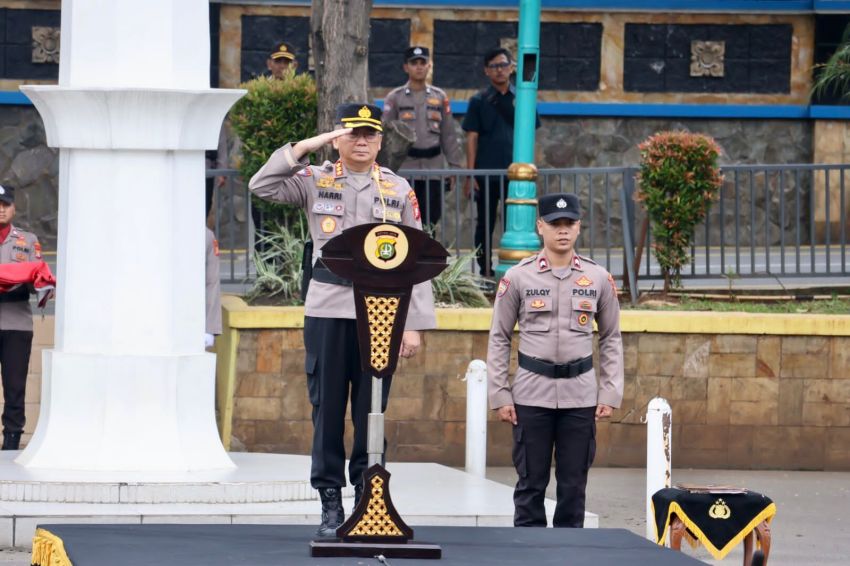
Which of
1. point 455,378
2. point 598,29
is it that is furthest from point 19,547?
point 598,29

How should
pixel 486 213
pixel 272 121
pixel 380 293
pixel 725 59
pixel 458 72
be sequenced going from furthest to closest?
1. pixel 725 59
2. pixel 458 72
3. pixel 486 213
4. pixel 272 121
5. pixel 380 293

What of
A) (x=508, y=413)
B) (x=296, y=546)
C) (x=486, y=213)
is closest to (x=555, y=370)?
(x=508, y=413)

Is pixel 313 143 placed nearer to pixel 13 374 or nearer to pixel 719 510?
pixel 719 510

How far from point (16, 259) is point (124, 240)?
2154mm

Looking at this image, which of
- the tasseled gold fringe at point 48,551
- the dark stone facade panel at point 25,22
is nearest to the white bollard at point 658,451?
the tasseled gold fringe at point 48,551

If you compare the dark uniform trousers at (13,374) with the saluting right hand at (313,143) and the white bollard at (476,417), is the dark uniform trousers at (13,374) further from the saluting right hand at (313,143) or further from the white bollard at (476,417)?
the saluting right hand at (313,143)

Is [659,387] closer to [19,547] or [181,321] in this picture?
[181,321]

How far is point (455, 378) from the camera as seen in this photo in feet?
43.2

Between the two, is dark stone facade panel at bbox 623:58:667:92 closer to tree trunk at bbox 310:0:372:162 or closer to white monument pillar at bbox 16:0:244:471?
tree trunk at bbox 310:0:372:162

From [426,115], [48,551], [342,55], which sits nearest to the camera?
[48,551]

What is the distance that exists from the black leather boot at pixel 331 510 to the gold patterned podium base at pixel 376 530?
0.56m

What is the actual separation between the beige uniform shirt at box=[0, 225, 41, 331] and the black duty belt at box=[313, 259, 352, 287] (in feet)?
13.4

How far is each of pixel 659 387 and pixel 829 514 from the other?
1852 mm

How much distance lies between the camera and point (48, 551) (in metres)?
7.57
